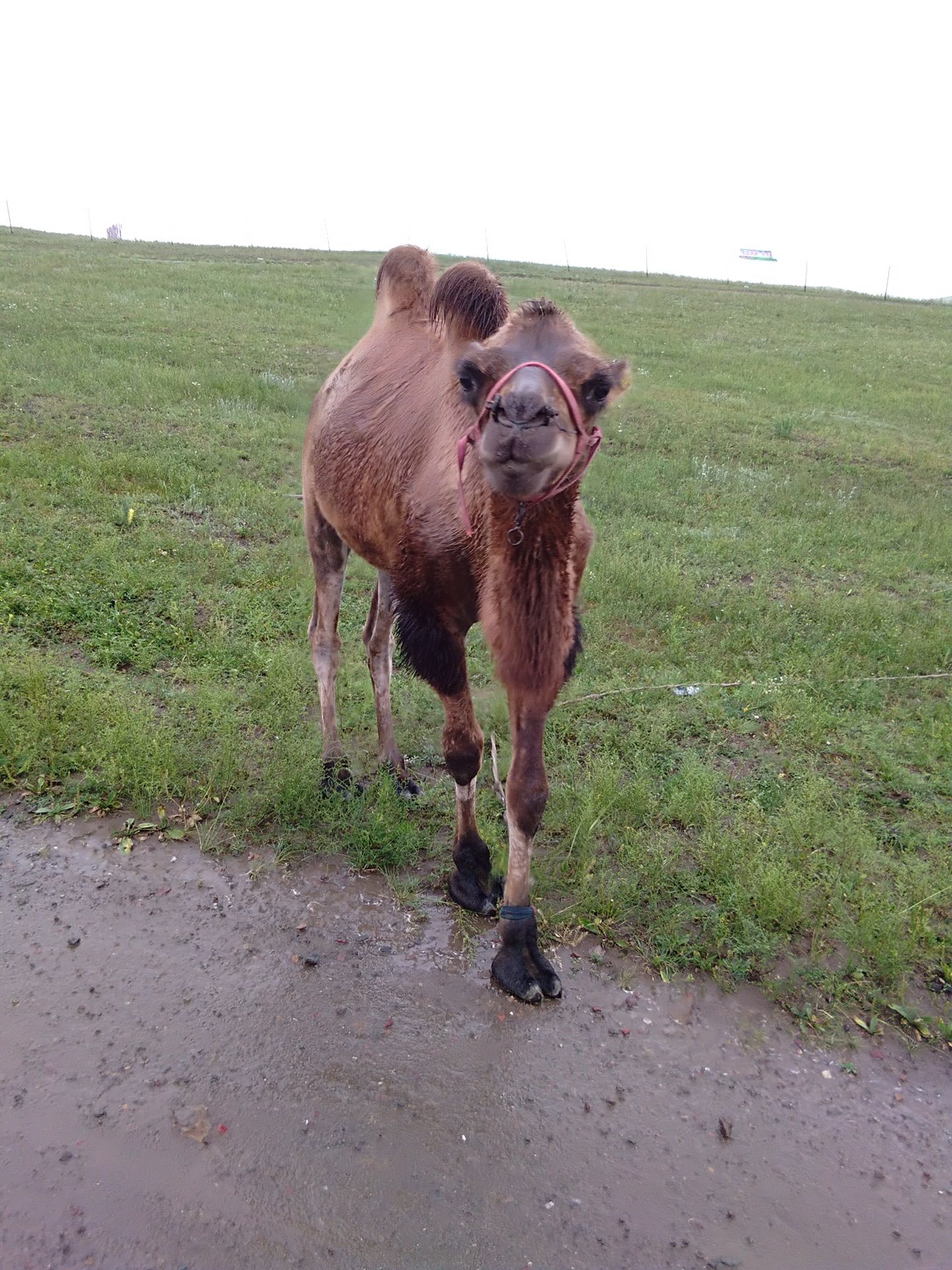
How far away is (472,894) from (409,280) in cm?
307

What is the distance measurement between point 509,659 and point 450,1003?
1341 millimetres

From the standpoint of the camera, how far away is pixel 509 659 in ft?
10.2

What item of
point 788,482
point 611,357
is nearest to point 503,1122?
point 611,357

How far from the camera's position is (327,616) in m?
4.77

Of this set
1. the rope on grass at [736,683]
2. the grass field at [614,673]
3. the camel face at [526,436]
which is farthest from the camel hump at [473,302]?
the rope on grass at [736,683]

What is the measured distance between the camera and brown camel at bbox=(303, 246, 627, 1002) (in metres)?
2.62

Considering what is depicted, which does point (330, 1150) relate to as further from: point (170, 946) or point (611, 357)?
point (611, 357)

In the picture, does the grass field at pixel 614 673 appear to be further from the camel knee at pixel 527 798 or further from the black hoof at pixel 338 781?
the camel knee at pixel 527 798

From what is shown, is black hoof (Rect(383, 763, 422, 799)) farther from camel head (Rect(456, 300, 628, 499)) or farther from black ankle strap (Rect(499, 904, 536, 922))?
camel head (Rect(456, 300, 628, 499))

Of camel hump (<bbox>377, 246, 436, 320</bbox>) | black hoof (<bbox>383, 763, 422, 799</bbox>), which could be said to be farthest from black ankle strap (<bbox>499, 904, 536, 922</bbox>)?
camel hump (<bbox>377, 246, 436, 320</bbox>)

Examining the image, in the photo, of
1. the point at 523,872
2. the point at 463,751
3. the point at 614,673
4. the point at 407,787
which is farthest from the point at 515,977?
the point at 614,673

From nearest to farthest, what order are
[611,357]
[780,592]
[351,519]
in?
[611,357] → [351,519] → [780,592]

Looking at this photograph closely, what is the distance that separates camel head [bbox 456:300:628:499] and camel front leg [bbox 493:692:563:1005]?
41.2 inches

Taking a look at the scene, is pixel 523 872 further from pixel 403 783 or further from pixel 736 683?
pixel 736 683
